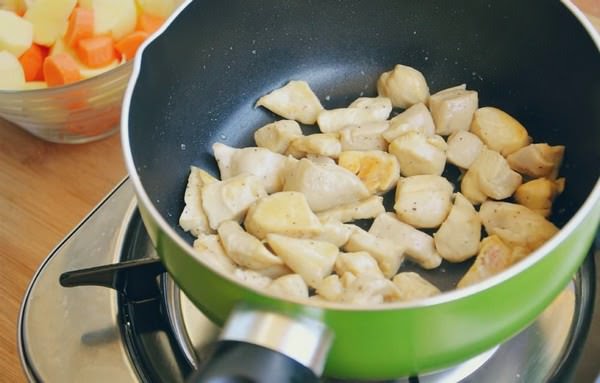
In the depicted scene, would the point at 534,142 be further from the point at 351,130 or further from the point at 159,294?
the point at 159,294

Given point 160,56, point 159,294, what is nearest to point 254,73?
point 160,56

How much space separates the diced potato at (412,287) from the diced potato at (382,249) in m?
0.02

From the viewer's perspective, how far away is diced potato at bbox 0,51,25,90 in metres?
0.91

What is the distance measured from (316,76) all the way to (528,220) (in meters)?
0.34

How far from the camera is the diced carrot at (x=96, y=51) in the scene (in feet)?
3.06

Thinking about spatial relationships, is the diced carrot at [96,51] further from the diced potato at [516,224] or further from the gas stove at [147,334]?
the diced potato at [516,224]

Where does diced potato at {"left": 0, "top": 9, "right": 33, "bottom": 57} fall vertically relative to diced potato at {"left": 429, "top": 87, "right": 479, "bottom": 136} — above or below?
below

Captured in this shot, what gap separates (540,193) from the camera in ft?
2.52

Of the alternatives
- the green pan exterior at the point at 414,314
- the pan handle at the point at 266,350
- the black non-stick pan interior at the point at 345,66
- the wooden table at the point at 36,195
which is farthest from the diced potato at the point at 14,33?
the pan handle at the point at 266,350

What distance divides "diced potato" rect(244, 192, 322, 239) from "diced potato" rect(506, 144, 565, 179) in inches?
9.3

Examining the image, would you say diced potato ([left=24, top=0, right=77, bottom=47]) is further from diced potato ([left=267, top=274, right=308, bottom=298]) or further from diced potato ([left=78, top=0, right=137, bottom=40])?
diced potato ([left=267, top=274, right=308, bottom=298])

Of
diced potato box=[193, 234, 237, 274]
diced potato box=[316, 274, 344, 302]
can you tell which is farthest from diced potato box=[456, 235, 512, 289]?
diced potato box=[193, 234, 237, 274]

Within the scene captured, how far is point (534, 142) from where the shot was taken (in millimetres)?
851

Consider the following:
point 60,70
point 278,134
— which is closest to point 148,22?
point 60,70
